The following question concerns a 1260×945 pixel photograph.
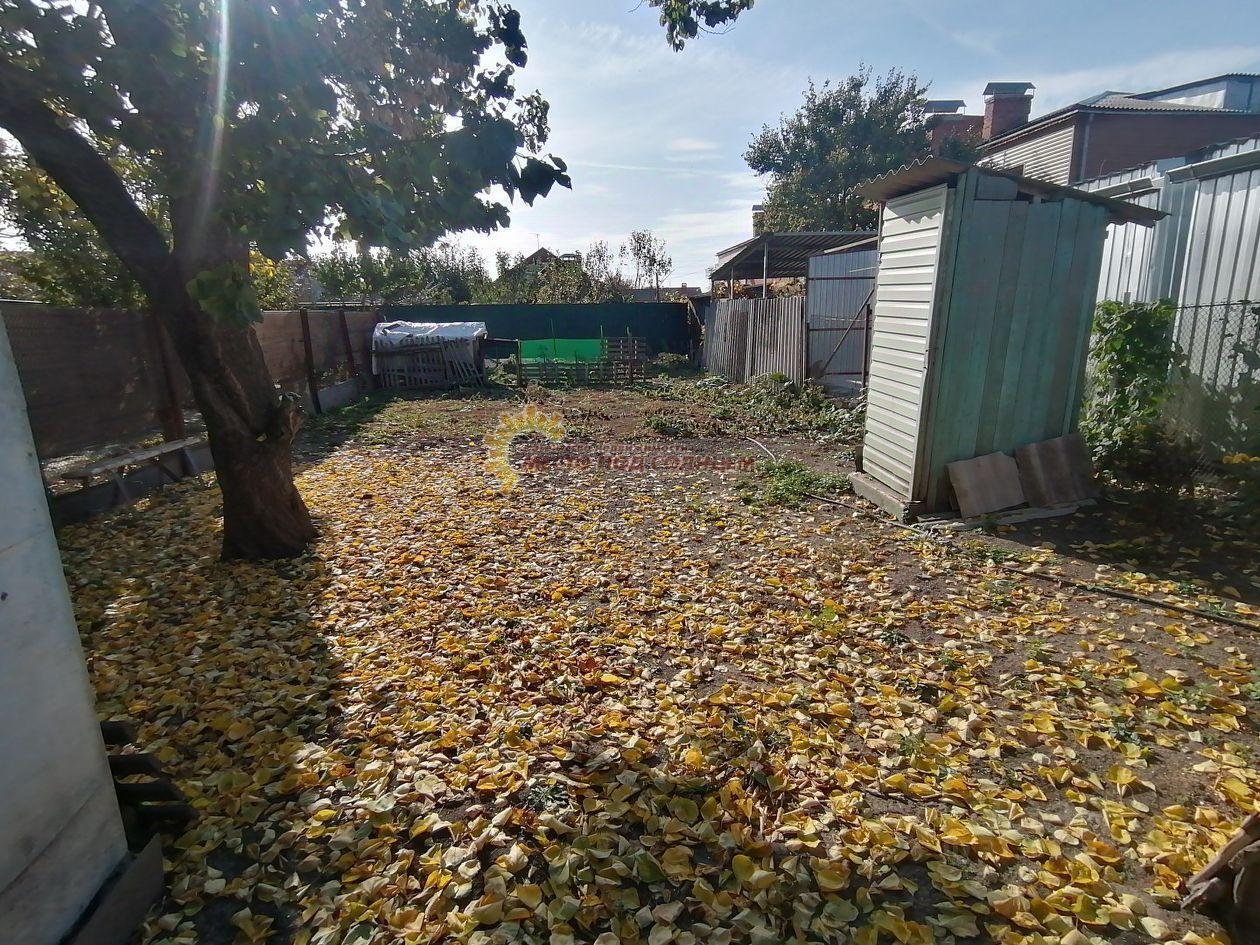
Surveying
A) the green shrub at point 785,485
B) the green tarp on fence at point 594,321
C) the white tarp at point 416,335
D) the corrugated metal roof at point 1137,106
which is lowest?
the green shrub at point 785,485

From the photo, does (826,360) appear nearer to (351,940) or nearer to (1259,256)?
(1259,256)

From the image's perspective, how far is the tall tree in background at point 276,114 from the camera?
9.23 ft

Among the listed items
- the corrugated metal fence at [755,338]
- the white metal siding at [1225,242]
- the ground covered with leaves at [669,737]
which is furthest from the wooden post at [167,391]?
the white metal siding at [1225,242]

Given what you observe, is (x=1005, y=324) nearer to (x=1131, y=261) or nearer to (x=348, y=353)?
(x=1131, y=261)

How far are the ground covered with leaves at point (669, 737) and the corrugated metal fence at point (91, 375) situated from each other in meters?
1.57

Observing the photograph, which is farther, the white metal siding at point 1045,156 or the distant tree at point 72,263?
the white metal siding at point 1045,156

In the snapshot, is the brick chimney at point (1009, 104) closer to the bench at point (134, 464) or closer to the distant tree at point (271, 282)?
the distant tree at point (271, 282)

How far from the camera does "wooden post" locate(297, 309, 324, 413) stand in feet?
38.5

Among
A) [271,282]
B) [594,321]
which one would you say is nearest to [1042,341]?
[271,282]

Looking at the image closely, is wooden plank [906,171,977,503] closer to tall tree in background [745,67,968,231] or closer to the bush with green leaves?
the bush with green leaves

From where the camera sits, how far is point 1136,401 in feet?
18.1

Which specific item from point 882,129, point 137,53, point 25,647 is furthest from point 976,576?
point 882,129

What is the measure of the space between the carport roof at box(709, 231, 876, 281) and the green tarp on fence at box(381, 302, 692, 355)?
12.5 ft

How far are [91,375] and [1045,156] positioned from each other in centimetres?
2342
